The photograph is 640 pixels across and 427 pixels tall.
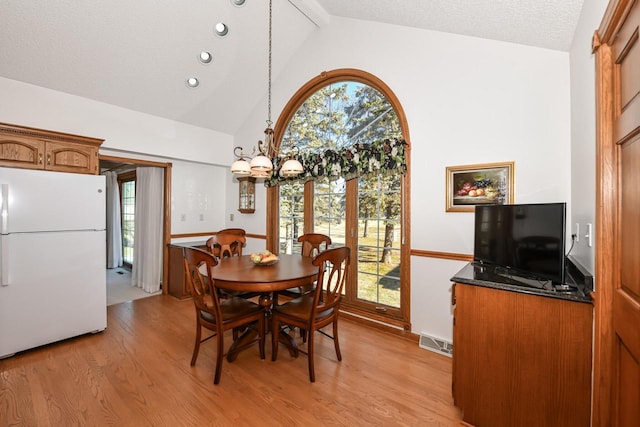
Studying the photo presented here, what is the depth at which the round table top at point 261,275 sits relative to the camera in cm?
206

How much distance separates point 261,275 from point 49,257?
2147mm

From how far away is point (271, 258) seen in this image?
2613 millimetres

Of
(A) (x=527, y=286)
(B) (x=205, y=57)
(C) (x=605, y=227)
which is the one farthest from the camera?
(B) (x=205, y=57)

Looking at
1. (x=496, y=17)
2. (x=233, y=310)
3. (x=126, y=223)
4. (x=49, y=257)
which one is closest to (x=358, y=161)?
(x=496, y=17)

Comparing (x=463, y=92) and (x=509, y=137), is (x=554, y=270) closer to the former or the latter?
(x=509, y=137)

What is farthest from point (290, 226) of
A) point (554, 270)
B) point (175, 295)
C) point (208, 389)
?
point (554, 270)

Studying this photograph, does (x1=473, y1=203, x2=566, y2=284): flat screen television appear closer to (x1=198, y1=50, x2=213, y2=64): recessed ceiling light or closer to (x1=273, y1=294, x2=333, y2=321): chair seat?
(x1=273, y1=294, x2=333, y2=321): chair seat

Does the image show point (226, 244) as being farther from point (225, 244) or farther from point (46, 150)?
point (46, 150)

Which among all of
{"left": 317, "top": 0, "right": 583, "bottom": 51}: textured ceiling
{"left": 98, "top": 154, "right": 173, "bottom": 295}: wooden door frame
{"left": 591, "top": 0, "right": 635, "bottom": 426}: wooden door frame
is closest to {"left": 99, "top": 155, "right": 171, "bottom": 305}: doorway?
{"left": 98, "top": 154, "right": 173, "bottom": 295}: wooden door frame

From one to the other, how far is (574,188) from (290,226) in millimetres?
3189

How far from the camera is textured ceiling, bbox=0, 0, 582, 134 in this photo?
2.08m

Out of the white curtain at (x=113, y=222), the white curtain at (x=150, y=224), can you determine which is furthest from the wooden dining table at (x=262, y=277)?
the white curtain at (x=113, y=222)

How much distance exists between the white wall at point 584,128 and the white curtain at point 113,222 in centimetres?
739

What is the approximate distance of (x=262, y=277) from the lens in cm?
216
